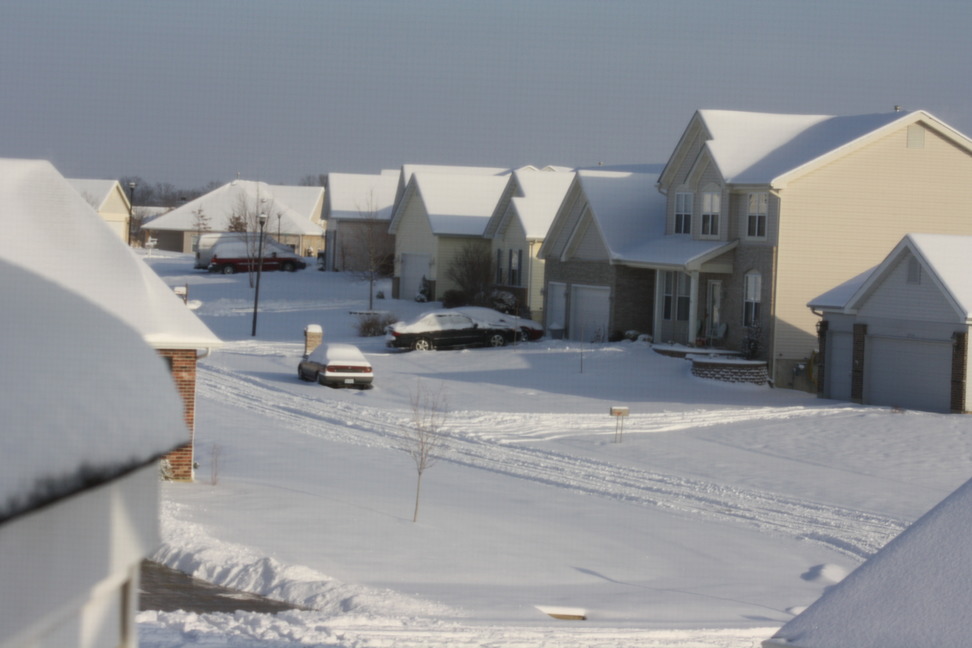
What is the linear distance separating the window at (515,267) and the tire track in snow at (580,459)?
1952 centimetres

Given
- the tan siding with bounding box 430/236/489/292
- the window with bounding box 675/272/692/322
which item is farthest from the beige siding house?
the tan siding with bounding box 430/236/489/292

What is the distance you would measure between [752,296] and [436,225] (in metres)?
21.8

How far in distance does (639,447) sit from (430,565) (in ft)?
34.4

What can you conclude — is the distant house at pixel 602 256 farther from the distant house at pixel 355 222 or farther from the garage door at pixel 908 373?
the distant house at pixel 355 222

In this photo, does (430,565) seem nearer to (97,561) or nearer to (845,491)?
(845,491)

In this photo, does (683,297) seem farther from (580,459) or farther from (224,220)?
(224,220)

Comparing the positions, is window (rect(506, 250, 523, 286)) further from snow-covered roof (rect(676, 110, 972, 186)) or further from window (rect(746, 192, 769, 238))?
window (rect(746, 192, 769, 238))

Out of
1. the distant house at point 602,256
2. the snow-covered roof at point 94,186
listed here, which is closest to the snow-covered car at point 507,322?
the distant house at point 602,256

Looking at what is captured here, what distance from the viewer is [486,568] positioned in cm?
1422

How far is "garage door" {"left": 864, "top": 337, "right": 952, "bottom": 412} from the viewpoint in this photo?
29.0 meters

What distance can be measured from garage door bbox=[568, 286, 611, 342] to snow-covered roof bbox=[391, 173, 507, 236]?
40.9 feet

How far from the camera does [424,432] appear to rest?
61.0 feet

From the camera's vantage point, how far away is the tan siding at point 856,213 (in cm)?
3553

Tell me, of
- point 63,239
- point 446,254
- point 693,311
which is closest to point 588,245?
point 693,311
